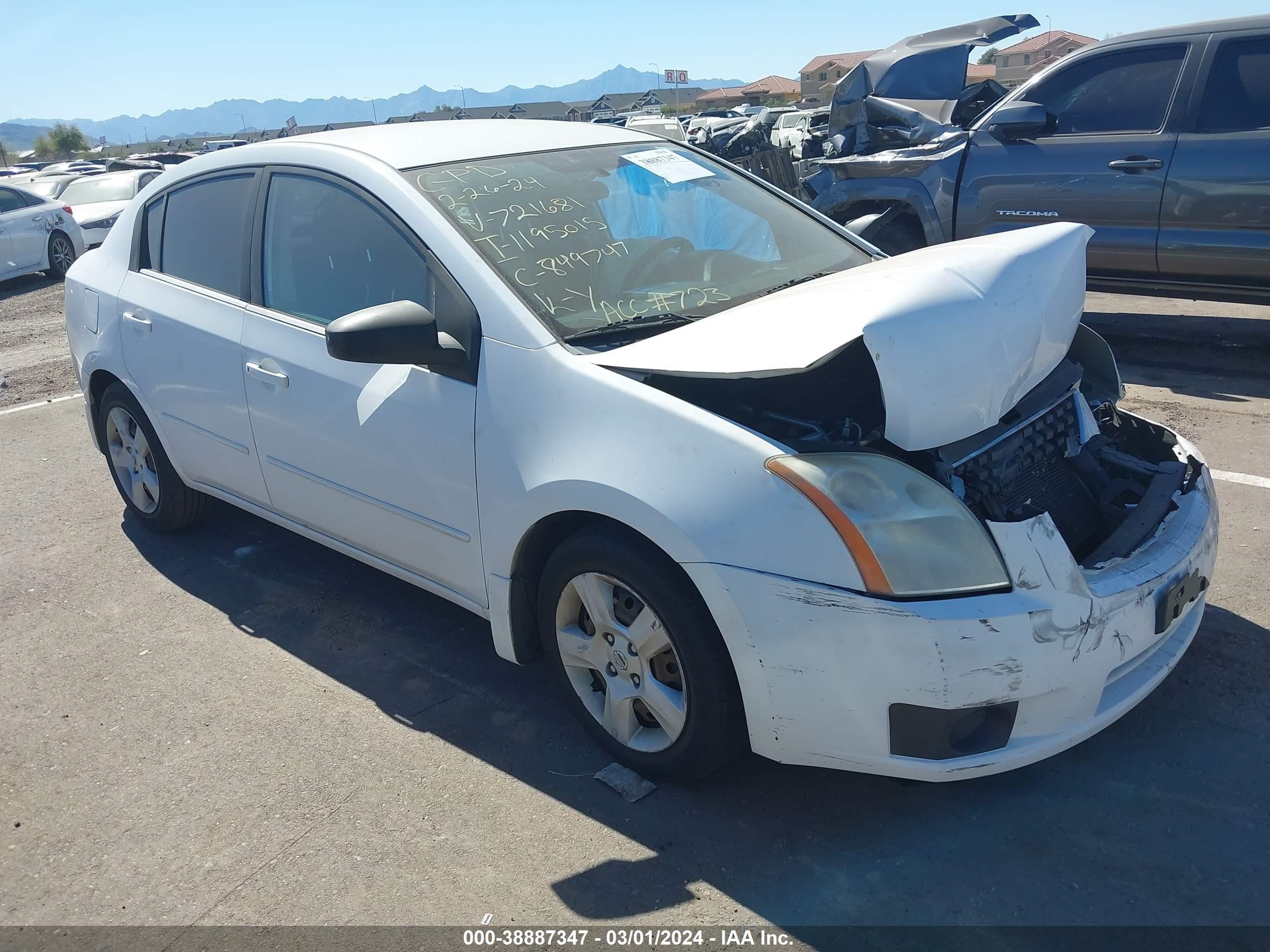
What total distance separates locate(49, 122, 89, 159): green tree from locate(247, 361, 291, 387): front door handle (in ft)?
307

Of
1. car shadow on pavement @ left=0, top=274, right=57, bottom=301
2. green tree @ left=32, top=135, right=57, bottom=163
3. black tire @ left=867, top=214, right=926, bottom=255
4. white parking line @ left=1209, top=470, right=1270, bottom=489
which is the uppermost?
green tree @ left=32, top=135, right=57, bottom=163

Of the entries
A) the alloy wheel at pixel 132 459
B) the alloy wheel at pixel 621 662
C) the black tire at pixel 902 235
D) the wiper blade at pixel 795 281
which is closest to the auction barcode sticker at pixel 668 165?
the wiper blade at pixel 795 281

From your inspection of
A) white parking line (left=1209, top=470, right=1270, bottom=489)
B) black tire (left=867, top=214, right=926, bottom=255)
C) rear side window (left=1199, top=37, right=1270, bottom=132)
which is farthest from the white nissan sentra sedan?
black tire (left=867, top=214, right=926, bottom=255)

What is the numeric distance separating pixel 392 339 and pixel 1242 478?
3771 mm

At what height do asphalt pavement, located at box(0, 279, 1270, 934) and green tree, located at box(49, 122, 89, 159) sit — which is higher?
green tree, located at box(49, 122, 89, 159)

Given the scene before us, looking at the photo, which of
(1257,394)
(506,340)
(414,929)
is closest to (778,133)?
(1257,394)

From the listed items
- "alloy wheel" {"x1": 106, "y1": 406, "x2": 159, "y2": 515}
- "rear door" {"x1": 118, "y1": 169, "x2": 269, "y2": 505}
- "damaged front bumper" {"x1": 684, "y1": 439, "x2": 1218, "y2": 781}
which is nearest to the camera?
"damaged front bumper" {"x1": 684, "y1": 439, "x2": 1218, "y2": 781}

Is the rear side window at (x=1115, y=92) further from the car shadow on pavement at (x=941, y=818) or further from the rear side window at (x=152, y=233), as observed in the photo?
the rear side window at (x=152, y=233)

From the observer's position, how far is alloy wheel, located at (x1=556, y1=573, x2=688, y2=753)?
2.76 meters

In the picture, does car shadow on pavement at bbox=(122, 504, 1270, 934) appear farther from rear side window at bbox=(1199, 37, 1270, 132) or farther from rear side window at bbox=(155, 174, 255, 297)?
rear side window at bbox=(1199, 37, 1270, 132)

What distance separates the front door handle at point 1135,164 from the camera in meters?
6.27

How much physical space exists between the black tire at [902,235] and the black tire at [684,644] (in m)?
5.49

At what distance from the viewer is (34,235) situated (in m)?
13.9

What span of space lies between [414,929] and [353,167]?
2.34 meters
